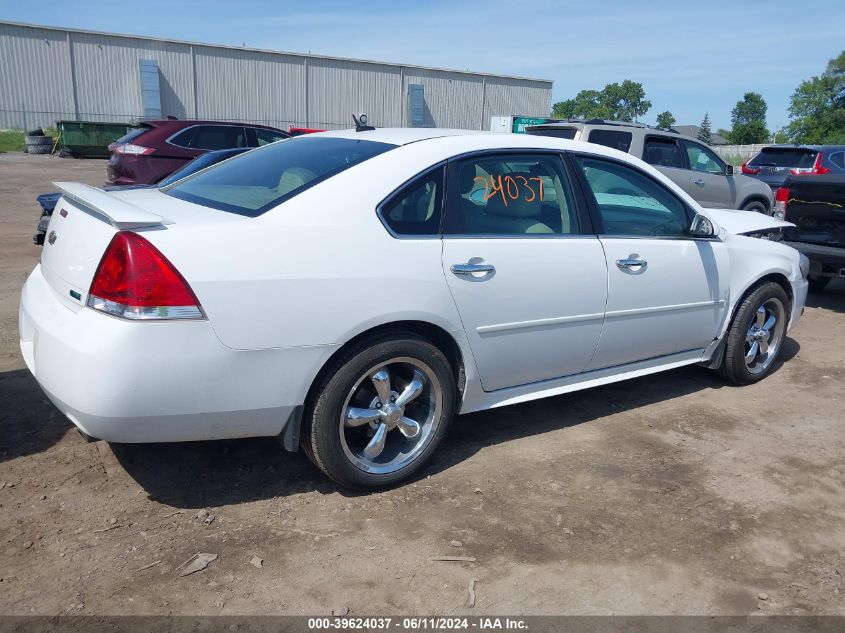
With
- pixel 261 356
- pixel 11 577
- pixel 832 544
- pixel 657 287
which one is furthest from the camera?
pixel 657 287

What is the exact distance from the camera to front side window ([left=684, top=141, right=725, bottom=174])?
35.0 ft

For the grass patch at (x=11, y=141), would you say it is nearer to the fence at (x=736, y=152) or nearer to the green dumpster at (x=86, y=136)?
the green dumpster at (x=86, y=136)

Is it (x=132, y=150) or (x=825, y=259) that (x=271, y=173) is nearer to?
(x=825, y=259)

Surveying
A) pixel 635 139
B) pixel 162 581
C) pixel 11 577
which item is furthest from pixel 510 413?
pixel 635 139

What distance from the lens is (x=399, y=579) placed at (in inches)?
111

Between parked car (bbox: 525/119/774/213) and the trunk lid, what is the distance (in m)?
7.19

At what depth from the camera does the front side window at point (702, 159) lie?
35.0 ft

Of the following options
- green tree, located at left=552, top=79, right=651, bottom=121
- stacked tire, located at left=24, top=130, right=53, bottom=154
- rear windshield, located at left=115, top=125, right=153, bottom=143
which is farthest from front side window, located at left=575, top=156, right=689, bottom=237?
green tree, located at left=552, top=79, right=651, bottom=121

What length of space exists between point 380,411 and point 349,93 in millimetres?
44604

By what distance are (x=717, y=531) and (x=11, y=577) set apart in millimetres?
2901

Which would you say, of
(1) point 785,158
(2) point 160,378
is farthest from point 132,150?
(1) point 785,158

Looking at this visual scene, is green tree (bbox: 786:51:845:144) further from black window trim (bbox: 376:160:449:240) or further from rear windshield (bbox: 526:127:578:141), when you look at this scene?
black window trim (bbox: 376:160:449:240)

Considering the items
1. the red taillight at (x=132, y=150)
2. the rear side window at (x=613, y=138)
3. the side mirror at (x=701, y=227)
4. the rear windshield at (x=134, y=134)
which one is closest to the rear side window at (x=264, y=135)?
the rear windshield at (x=134, y=134)

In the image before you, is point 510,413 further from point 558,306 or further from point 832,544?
point 832,544
